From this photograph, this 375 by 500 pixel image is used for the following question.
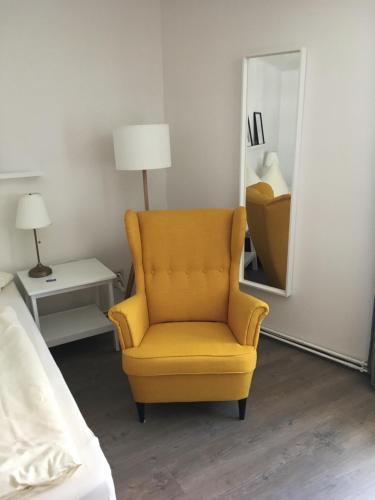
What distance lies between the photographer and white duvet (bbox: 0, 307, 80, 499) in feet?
3.60

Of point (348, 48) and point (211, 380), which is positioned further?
point (348, 48)

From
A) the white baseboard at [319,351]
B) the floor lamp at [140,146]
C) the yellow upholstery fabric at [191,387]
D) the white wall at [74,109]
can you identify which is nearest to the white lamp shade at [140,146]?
the floor lamp at [140,146]

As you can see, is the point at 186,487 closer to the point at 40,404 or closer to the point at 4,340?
the point at 40,404

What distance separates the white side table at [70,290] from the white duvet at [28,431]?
82 cm

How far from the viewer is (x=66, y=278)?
2.56m

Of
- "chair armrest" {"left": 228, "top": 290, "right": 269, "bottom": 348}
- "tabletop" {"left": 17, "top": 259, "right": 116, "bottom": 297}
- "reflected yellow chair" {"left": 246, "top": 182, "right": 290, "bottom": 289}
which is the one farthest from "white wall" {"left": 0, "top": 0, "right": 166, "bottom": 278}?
"chair armrest" {"left": 228, "top": 290, "right": 269, "bottom": 348}

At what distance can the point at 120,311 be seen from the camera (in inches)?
77.3

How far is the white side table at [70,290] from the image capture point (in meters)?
2.43

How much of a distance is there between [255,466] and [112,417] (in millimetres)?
764

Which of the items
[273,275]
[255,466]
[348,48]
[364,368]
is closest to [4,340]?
[255,466]

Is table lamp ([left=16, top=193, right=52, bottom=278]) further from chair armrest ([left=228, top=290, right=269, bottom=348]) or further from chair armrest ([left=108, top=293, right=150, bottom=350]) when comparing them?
chair armrest ([left=228, top=290, right=269, bottom=348])

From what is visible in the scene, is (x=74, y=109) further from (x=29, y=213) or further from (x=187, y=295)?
(x=187, y=295)

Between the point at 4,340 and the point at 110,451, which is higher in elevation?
the point at 4,340

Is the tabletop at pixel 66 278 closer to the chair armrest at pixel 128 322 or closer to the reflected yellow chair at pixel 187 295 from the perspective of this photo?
the reflected yellow chair at pixel 187 295
